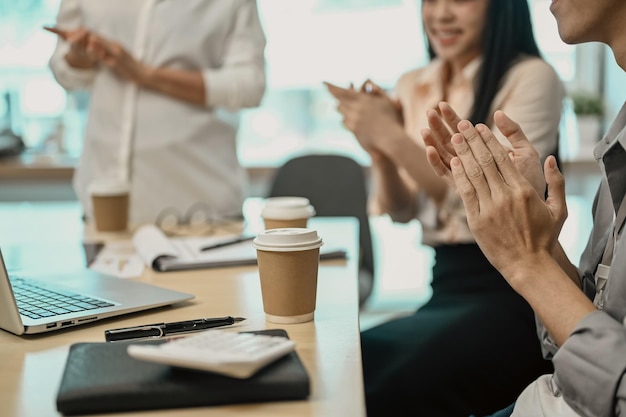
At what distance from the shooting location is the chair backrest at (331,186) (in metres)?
2.66

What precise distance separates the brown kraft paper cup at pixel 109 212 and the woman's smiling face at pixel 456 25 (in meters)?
0.86

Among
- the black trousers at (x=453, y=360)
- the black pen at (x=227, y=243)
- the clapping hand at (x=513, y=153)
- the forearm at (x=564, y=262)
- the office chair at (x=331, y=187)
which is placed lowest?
the black trousers at (x=453, y=360)

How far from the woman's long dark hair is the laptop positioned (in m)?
0.98

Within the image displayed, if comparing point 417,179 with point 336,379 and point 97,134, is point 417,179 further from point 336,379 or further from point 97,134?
point 336,379

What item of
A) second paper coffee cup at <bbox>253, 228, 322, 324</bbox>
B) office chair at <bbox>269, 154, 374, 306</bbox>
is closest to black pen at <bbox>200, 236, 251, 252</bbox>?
second paper coffee cup at <bbox>253, 228, 322, 324</bbox>

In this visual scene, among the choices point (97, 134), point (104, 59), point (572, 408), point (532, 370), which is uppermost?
point (104, 59)

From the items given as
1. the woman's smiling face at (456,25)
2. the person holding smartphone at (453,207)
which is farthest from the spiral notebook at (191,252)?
the woman's smiling face at (456,25)

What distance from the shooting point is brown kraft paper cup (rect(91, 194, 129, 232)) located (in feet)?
6.13

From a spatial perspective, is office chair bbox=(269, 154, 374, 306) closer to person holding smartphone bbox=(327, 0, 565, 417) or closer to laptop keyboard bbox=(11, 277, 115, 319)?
person holding smartphone bbox=(327, 0, 565, 417)

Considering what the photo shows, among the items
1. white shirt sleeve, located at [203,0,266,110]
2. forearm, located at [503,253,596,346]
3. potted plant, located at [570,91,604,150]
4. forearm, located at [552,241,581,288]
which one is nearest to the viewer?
forearm, located at [503,253,596,346]

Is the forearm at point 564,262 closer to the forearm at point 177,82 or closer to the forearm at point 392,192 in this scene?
the forearm at point 392,192

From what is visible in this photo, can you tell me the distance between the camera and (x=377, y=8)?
12.4ft

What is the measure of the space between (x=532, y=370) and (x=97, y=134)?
4.14 ft

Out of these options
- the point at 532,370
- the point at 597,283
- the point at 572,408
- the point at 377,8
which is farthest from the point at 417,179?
the point at 377,8
